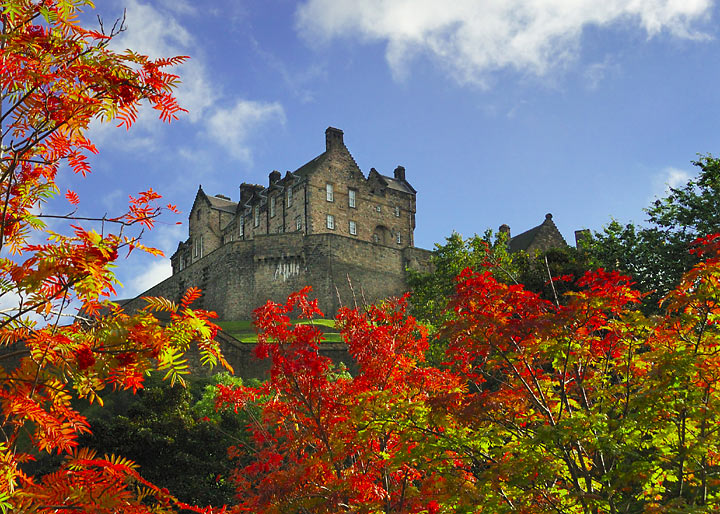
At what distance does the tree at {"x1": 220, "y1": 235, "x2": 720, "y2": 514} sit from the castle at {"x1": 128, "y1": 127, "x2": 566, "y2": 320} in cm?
3827

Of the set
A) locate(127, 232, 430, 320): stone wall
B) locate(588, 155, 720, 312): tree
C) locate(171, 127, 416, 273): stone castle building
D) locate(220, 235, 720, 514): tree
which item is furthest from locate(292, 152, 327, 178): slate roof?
locate(220, 235, 720, 514): tree

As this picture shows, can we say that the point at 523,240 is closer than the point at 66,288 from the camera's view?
No

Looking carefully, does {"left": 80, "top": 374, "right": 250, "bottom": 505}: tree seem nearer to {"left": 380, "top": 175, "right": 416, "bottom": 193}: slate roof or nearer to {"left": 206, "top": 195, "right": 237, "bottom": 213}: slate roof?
{"left": 380, "top": 175, "right": 416, "bottom": 193}: slate roof

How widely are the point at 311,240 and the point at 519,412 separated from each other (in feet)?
151

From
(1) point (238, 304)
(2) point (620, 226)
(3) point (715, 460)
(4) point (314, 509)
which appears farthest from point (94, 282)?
(1) point (238, 304)

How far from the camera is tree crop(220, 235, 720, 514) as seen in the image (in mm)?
8156

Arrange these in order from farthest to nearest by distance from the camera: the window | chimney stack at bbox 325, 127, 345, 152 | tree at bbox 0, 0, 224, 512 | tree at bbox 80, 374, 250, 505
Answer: the window, chimney stack at bbox 325, 127, 345, 152, tree at bbox 80, 374, 250, 505, tree at bbox 0, 0, 224, 512

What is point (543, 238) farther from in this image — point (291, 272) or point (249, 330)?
point (249, 330)

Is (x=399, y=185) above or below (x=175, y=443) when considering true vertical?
above

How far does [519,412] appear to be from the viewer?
1044 cm

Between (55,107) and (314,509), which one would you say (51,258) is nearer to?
(55,107)

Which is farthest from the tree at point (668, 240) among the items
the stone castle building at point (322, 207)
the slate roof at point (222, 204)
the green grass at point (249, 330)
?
the slate roof at point (222, 204)

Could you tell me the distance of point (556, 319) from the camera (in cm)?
859

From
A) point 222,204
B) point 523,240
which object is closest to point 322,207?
point 222,204
